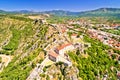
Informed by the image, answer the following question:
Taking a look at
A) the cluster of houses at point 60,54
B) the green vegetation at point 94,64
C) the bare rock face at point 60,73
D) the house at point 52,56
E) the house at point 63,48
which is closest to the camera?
the bare rock face at point 60,73

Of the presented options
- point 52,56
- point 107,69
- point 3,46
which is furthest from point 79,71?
point 3,46

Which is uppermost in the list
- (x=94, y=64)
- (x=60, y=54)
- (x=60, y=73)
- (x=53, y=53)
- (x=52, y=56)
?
(x=53, y=53)

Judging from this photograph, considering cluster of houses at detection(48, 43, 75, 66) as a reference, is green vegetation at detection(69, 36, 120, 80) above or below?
below

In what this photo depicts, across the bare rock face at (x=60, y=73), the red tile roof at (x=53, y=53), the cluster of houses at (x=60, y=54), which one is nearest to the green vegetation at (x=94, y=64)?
the cluster of houses at (x=60, y=54)

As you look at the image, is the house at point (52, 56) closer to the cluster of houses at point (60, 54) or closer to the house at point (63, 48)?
the cluster of houses at point (60, 54)

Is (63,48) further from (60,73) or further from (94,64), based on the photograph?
(94,64)

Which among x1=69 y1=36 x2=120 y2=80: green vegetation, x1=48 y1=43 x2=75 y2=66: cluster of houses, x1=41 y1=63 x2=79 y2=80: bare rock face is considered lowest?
x1=69 y1=36 x2=120 y2=80: green vegetation

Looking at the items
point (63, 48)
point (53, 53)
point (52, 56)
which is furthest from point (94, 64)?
point (52, 56)

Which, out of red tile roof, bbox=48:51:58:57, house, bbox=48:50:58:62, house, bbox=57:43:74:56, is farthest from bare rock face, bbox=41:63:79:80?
house, bbox=57:43:74:56

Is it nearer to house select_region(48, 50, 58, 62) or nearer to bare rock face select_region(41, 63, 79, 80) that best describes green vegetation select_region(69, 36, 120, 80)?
bare rock face select_region(41, 63, 79, 80)
